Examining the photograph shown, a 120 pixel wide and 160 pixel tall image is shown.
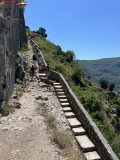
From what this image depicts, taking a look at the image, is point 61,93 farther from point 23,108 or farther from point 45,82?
point 23,108

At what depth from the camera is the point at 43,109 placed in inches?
317

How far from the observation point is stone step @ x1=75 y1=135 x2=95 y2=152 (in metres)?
5.39

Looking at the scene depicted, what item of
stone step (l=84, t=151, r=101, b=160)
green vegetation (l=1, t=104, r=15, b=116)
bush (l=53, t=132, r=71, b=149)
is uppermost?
green vegetation (l=1, t=104, r=15, b=116)

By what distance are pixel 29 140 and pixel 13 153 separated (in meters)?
0.79

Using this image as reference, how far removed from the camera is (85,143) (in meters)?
5.67

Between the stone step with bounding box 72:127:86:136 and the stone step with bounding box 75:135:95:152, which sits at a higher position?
the stone step with bounding box 72:127:86:136

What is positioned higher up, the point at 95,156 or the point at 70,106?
the point at 70,106

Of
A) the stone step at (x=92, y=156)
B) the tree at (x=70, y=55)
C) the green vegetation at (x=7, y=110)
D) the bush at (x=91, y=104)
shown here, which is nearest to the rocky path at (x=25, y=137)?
the green vegetation at (x=7, y=110)

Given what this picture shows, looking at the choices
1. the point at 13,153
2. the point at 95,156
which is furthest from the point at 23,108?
the point at 95,156

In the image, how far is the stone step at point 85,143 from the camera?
5.39m

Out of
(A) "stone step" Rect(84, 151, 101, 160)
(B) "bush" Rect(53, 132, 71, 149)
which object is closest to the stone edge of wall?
(A) "stone step" Rect(84, 151, 101, 160)

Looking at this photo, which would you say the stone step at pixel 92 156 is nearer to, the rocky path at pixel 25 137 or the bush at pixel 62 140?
the bush at pixel 62 140

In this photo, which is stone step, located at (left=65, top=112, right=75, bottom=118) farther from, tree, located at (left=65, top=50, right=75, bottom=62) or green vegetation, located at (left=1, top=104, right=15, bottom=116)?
tree, located at (left=65, top=50, right=75, bottom=62)

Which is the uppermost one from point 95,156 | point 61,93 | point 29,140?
point 61,93
